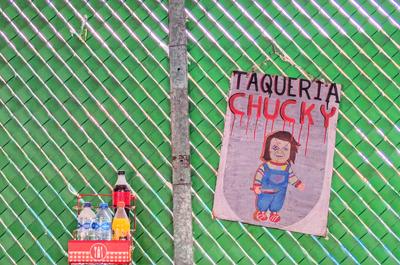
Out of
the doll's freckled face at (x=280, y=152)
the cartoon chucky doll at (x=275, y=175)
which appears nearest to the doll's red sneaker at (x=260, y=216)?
the cartoon chucky doll at (x=275, y=175)

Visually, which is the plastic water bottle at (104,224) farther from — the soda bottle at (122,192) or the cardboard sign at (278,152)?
the cardboard sign at (278,152)

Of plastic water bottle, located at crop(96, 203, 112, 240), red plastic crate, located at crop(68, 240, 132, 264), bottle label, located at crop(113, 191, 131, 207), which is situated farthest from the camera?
bottle label, located at crop(113, 191, 131, 207)

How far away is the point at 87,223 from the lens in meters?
3.60

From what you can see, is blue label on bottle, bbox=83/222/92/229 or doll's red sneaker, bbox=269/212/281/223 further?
doll's red sneaker, bbox=269/212/281/223

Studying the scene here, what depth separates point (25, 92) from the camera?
401 cm

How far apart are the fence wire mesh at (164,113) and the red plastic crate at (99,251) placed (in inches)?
14.5

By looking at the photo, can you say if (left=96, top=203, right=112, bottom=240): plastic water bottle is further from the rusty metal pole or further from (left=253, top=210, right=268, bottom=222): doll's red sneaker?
(left=253, top=210, right=268, bottom=222): doll's red sneaker

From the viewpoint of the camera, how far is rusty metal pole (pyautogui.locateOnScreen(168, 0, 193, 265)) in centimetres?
381

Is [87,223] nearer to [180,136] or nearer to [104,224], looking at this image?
[104,224]

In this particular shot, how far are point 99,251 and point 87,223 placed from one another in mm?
229

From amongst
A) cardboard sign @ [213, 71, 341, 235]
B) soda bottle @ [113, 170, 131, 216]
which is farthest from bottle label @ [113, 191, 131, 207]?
cardboard sign @ [213, 71, 341, 235]

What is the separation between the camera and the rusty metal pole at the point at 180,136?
150 inches

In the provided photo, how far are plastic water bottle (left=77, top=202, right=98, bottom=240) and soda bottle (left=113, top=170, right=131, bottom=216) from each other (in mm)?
156

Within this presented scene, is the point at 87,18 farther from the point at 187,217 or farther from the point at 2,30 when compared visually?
the point at 187,217
